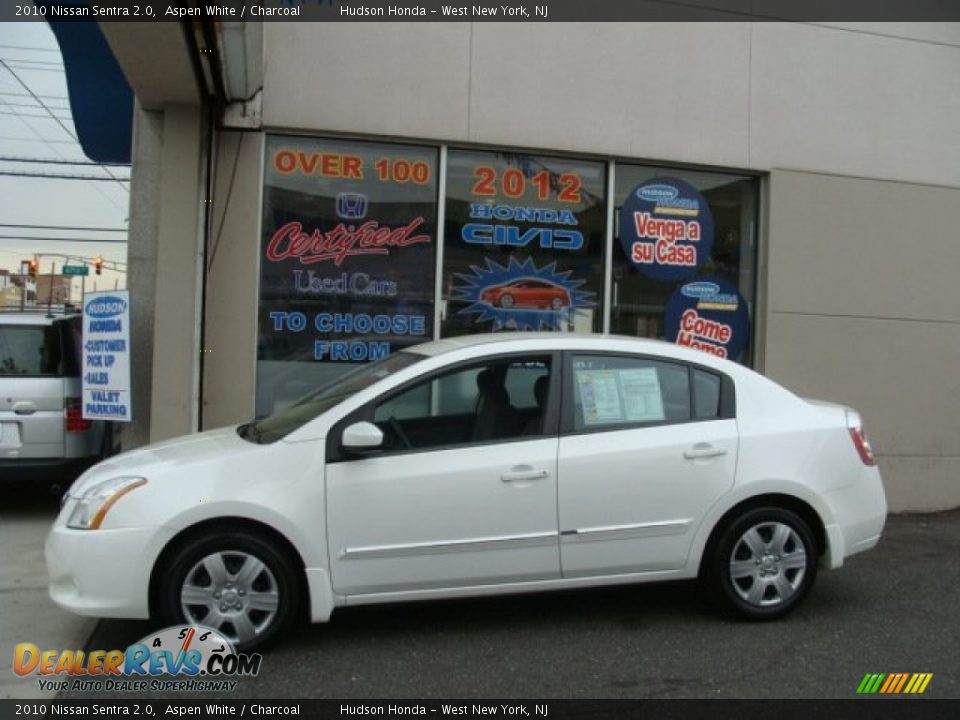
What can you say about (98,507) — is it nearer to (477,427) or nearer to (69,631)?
(69,631)

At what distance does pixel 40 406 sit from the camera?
734 cm

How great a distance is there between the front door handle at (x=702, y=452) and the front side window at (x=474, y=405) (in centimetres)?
81

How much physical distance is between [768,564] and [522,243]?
4201 mm

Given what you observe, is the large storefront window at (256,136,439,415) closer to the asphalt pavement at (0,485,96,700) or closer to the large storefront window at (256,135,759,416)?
the large storefront window at (256,135,759,416)

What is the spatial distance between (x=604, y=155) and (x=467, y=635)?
5.11 m

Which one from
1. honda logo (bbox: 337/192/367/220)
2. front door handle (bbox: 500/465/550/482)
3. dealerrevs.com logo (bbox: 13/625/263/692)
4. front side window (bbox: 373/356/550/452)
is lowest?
dealerrevs.com logo (bbox: 13/625/263/692)

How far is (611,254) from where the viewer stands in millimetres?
8633

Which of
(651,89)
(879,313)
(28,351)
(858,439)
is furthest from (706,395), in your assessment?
(28,351)

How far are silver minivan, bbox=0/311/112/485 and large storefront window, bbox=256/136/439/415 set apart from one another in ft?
4.89

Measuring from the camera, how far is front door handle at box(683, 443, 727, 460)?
4.88 m

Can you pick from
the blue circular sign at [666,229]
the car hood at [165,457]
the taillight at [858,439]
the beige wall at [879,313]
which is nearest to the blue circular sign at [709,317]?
the blue circular sign at [666,229]

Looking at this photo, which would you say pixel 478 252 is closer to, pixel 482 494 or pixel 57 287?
pixel 482 494

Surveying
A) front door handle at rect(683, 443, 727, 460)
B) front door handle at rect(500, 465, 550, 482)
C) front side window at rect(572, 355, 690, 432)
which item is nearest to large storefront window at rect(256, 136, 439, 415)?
front side window at rect(572, 355, 690, 432)

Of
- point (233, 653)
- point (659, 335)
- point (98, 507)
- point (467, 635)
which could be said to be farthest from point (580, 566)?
point (659, 335)
